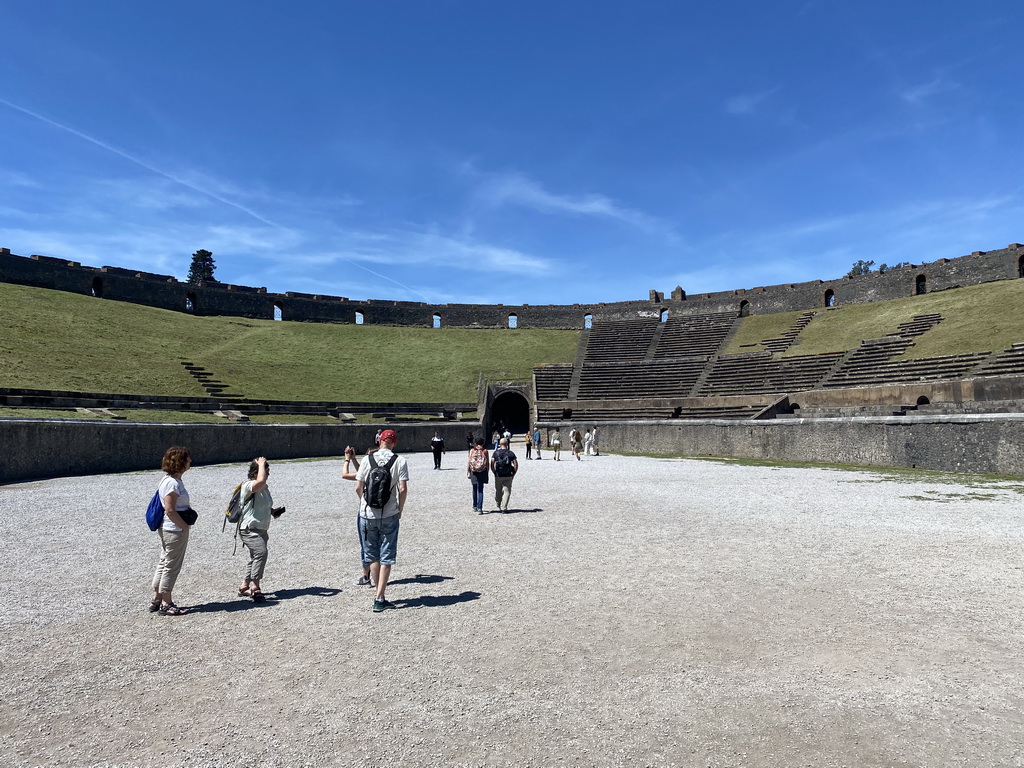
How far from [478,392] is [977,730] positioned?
128 feet

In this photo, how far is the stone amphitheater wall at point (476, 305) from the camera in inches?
1884

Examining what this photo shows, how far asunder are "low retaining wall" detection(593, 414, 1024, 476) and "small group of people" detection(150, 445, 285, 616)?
57.7ft

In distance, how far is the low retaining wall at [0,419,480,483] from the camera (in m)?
16.1

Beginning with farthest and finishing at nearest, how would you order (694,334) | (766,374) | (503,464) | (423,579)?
(694,334) < (766,374) < (503,464) < (423,579)

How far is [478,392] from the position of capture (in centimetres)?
4216

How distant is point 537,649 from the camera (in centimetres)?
479

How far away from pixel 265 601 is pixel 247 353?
43.0 m

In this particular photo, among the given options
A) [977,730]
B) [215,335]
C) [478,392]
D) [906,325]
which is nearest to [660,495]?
[977,730]

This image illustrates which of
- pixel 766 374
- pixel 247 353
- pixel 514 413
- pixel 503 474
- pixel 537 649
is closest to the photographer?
pixel 537 649

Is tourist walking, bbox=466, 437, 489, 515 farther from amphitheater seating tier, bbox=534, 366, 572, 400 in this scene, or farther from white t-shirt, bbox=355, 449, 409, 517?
amphitheater seating tier, bbox=534, 366, 572, 400

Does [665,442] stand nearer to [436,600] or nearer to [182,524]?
[436,600]

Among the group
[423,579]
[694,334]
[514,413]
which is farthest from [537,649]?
[694,334]

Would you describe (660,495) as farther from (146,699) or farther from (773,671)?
(146,699)

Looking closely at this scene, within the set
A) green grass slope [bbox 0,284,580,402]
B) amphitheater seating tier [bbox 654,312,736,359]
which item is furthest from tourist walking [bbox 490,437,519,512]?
amphitheater seating tier [bbox 654,312,736,359]
